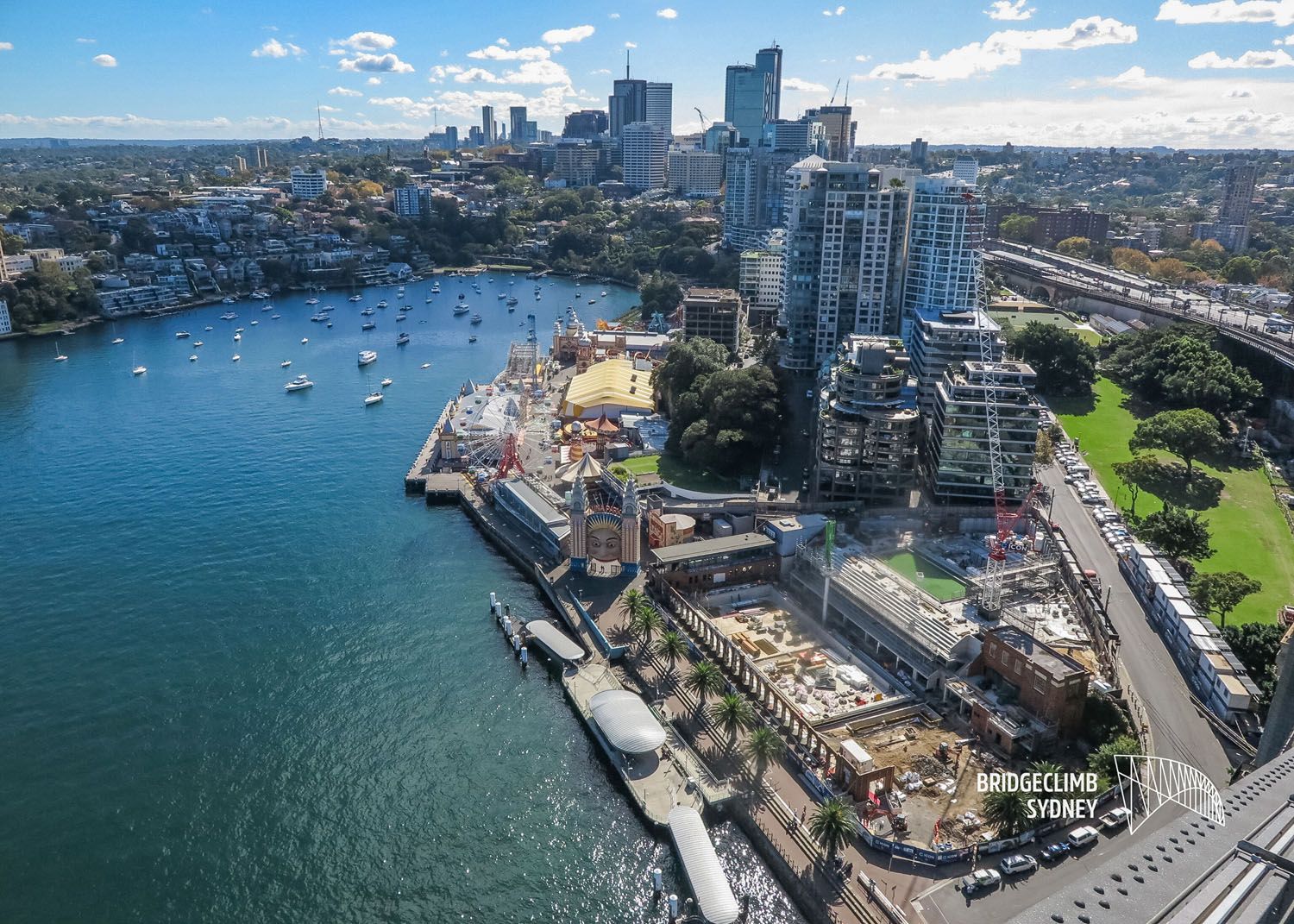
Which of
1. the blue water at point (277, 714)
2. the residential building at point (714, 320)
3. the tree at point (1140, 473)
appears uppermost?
the residential building at point (714, 320)

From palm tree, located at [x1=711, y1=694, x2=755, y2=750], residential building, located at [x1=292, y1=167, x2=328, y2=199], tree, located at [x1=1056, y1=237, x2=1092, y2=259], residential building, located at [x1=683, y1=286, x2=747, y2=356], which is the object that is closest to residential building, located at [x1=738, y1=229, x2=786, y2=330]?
residential building, located at [x1=683, y1=286, x2=747, y2=356]

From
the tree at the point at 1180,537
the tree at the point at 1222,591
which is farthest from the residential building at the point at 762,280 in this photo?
the tree at the point at 1222,591

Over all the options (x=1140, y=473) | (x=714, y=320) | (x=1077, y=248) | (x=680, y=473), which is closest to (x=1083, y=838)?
(x=680, y=473)

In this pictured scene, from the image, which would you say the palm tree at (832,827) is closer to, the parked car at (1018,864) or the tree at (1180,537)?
the parked car at (1018,864)

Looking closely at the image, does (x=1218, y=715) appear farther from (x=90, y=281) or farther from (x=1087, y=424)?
(x=90, y=281)

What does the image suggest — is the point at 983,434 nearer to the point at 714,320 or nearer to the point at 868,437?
the point at 868,437
